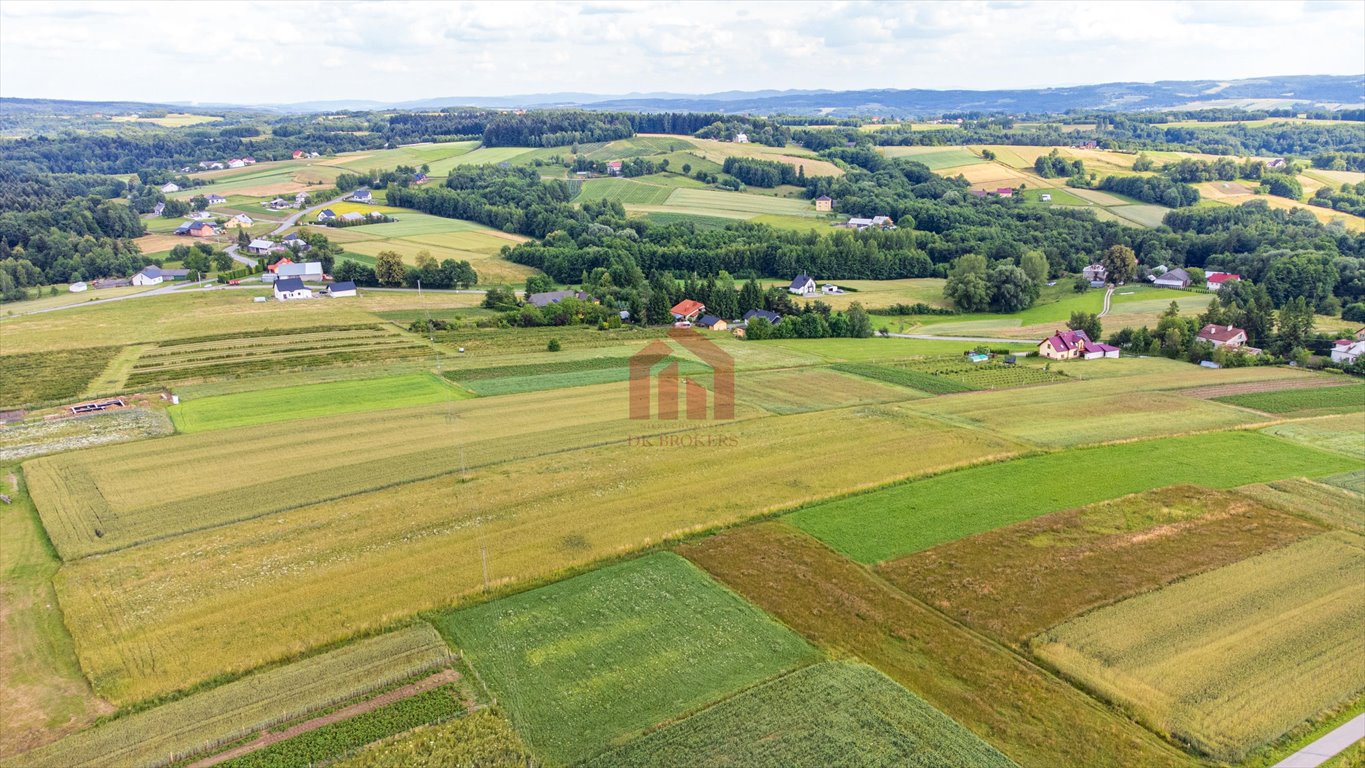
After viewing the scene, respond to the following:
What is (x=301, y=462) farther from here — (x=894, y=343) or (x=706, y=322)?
(x=894, y=343)

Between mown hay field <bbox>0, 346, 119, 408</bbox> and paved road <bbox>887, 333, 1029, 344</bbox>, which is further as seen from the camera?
paved road <bbox>887, 333, 1029, 344</bbox>

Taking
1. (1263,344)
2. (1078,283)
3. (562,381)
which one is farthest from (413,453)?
(1078,283)

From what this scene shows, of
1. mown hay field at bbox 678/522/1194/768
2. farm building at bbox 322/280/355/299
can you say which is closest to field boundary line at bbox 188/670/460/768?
mown hay field at bbox 678/522/1194/768

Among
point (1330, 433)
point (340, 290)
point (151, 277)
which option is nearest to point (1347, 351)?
point (1330, 433)

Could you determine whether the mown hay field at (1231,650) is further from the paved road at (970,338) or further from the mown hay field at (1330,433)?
the paved road at (970,338)

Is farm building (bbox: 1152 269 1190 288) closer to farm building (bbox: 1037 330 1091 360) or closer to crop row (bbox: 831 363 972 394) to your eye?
farm building (bbox: 1037 330 1091 360)

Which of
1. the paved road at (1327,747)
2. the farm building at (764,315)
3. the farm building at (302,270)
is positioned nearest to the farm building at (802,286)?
the farm building at (764,315)
